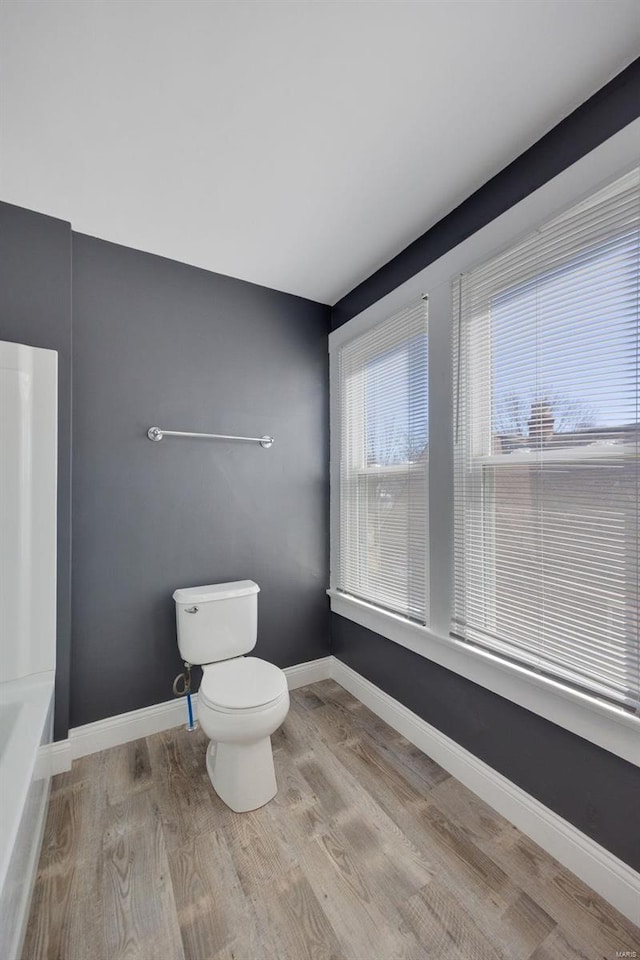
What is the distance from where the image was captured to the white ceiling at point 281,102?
3.37 feet

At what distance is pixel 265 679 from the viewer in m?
1.72

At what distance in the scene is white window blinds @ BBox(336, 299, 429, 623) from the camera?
1.91 meters

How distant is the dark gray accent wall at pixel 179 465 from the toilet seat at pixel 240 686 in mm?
421

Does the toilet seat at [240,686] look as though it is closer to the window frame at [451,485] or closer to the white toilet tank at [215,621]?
the white toilet tank at [215,621]

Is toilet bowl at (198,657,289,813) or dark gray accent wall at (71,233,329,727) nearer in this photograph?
toilet bowl at (198,657,289,813)

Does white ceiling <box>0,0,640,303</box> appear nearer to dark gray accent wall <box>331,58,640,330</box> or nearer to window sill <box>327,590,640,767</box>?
dark gray accent wall <box>331,58,640,330</box>

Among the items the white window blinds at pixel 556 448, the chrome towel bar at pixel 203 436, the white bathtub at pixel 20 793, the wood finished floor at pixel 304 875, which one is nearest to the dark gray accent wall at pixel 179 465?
the chrome towel bar at pixel 203 436

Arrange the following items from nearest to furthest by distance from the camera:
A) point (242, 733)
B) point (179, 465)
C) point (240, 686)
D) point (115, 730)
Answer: point (242, 733)
point (240, 686)
point (115, 730)
point (179, 465)

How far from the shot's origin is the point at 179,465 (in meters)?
2.11

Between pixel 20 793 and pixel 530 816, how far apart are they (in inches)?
63.0

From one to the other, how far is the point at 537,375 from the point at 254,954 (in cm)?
192

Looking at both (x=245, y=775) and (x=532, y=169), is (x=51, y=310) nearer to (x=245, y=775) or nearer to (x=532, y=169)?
(x=532, y=169)

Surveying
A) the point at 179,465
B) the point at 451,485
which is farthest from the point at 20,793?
the point at 451,485

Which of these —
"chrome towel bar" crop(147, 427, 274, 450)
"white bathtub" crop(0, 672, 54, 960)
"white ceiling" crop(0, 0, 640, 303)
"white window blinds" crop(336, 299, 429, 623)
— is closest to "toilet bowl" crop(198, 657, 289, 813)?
"white bathtub" crop(0, 672, 54, 960)
